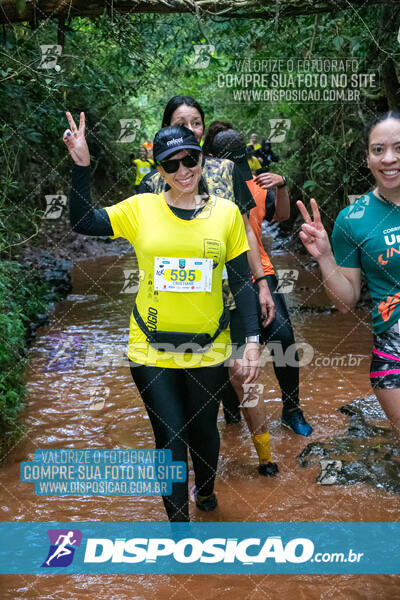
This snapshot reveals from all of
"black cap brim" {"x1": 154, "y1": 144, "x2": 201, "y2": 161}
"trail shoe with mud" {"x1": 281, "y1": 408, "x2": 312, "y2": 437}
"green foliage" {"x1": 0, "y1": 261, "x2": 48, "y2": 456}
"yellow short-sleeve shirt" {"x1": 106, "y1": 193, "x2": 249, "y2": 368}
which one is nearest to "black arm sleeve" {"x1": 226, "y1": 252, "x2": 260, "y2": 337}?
"yellow short-sleeve shirt" {"x1": 106, "y1": 193, "x2": 249, "y2": 368}

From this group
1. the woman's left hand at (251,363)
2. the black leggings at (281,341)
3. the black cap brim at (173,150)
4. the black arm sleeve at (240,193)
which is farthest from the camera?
the black leggings at (281,341)

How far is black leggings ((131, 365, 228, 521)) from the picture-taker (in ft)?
8.68

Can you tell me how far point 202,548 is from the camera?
2.82 metres

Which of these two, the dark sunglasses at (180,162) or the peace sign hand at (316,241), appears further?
the dark sunglasses at (180,162)

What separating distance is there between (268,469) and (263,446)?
15 cm

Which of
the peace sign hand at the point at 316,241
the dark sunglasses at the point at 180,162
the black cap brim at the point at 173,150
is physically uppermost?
the black cap brim at the point at 173,150

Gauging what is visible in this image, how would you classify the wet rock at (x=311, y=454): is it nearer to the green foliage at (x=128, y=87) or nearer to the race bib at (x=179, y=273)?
the race bib at (x=179, y=273)

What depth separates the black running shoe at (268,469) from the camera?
Result: 3.55 metres

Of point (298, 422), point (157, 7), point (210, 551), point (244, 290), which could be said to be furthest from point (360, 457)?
point (157, 7)

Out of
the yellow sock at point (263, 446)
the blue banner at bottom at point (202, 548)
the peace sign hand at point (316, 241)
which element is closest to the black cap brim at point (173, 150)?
the peace sign hand at point (316, 241)

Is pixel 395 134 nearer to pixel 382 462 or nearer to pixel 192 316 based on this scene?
pixel 192 316

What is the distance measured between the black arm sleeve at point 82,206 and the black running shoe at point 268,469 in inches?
70.2

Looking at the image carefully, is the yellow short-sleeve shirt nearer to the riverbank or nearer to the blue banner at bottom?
the blue banner at bottom

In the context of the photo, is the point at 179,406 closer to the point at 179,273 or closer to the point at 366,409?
the point at 179,273
